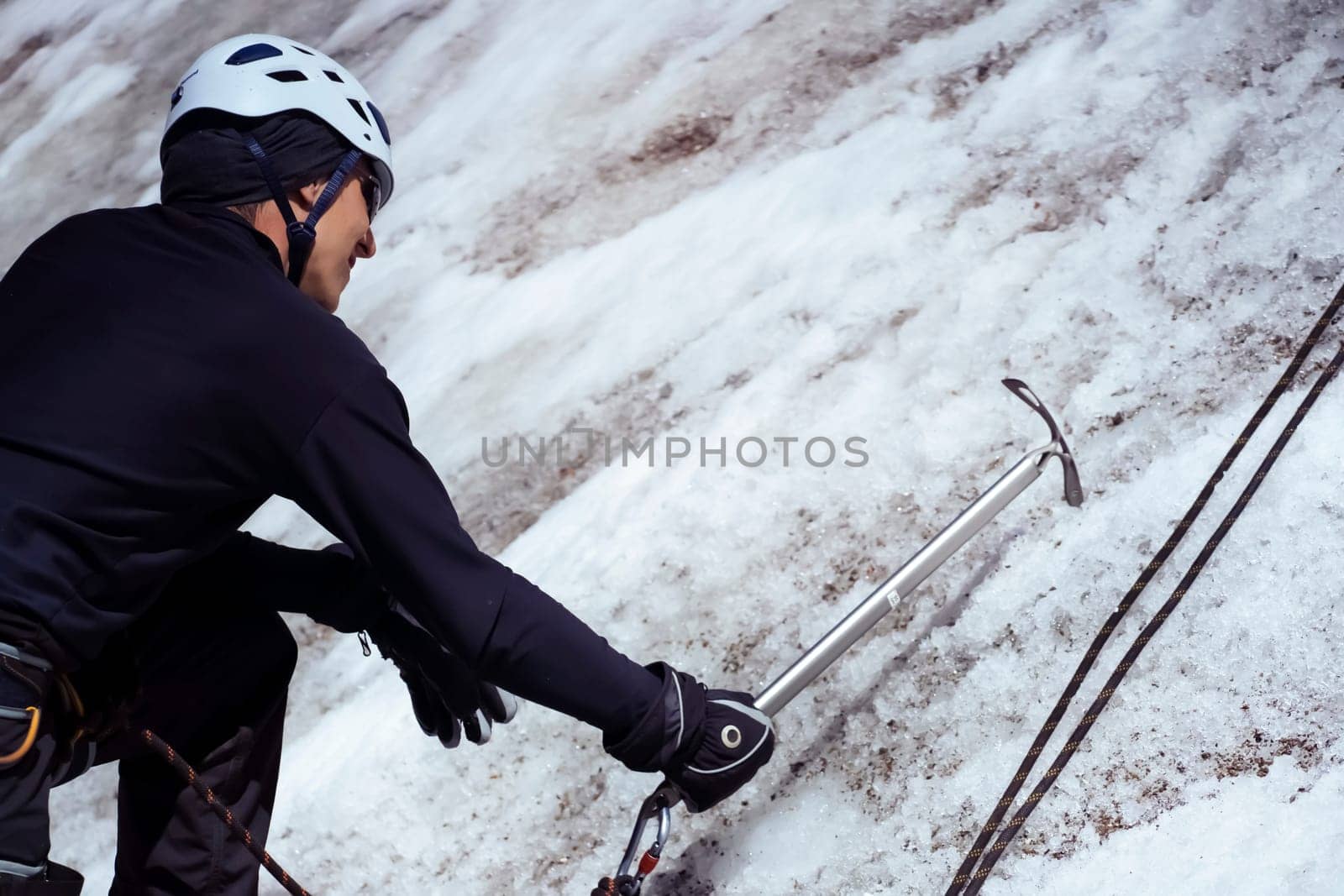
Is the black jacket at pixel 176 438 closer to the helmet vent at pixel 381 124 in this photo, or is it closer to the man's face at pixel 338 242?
the man's face at pixel 338 242

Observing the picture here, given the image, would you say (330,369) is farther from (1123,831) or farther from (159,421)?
(1123,831)

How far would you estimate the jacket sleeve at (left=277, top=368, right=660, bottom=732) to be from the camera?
1.62 meters

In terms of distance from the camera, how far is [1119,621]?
252 cm

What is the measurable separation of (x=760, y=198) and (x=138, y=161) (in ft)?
9.34

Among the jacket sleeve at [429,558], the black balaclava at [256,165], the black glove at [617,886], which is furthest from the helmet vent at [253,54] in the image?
the black glove at [617,886]

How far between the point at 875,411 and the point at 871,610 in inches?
35.4

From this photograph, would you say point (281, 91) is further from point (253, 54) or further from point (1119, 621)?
point (1119, 621)

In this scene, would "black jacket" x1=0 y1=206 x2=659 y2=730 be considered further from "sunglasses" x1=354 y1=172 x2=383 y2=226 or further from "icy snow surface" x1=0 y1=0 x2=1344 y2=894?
"icy snow surface" x1=0 y1=0 x2=1344 y2=894

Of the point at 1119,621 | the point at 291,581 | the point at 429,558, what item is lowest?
the point at 1119,621

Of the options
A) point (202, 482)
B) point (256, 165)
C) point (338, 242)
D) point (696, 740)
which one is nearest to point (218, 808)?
point (202, 482)

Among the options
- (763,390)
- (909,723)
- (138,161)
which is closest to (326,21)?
(138,161)

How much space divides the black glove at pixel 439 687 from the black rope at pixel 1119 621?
1011 millimetres

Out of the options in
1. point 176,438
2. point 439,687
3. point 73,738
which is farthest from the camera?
point 439,687

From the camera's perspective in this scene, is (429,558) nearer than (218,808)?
Yes
